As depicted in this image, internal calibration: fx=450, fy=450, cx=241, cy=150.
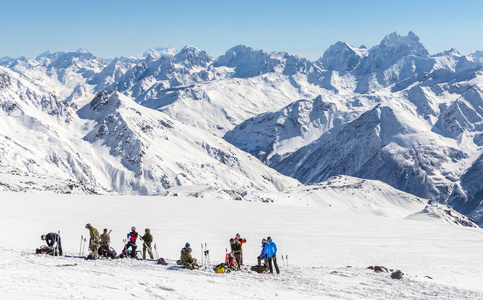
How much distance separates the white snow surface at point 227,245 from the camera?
21000mm

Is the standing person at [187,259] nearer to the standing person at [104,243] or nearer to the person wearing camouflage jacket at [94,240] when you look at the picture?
the standing person at [104,243]

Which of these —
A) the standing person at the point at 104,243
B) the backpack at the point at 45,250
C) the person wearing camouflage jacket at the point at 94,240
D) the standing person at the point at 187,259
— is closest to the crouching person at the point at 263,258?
the standing person at the point at 187,259

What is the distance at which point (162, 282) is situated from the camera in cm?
2167

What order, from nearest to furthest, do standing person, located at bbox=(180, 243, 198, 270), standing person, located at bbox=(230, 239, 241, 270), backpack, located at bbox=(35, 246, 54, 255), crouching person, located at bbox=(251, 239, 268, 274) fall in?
standing person, located at bbox=(180, 243, 198, 270) → crouching person, located at bbox=(251, 239, 268, 274) → standing person, located at bbox=(230, 239, 241, 270) → backpack, located at bbox=(35, 246, 54, 255)

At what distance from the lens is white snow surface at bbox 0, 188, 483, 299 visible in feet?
68.9

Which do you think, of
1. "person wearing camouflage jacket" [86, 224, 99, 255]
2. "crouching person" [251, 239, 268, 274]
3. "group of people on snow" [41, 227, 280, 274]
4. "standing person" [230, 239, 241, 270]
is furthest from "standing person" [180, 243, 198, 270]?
"person wearing camouflage jacket" [86, 224, 99, 255]

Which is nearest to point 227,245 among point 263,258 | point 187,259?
point 263,258

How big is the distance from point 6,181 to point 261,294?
9227 cm

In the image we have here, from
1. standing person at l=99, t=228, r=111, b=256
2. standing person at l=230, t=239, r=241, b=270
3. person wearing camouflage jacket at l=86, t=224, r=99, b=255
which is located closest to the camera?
standing person at l=230, t=239, r=241, b=270

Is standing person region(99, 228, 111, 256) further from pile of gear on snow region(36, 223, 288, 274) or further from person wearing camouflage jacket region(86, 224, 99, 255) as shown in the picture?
person wearing camouflage jacket region(86, 224, 99, 255)

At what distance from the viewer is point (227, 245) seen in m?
39.7

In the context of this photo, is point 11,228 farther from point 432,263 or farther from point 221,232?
point 432,263

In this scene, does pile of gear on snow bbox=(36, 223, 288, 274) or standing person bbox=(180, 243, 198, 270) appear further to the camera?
pile of gear on snow bbox=(36, 223, 288, 274)

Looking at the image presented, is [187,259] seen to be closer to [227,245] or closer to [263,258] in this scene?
[263,258]
